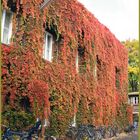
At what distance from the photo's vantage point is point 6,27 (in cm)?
1362

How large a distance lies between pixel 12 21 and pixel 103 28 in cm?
1160

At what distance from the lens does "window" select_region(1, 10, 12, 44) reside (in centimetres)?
1340

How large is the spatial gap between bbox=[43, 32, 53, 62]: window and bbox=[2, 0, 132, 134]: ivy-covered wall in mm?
279

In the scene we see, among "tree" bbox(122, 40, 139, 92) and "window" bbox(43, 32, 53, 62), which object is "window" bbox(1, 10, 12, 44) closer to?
"window" bbox(43, 32, 53, 62)

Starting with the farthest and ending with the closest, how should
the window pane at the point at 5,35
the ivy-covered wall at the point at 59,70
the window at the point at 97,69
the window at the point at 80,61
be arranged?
1. the window at the point at 97,69
2. the window at the point at 80,61
3. the window pane at the point at 5,35
4. the ivy-covered wall at the point at 59,70

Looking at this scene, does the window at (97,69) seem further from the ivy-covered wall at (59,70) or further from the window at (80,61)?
the window at (80,61)

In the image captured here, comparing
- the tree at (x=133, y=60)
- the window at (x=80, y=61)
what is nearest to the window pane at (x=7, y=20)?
the window at (x=80, y=61)

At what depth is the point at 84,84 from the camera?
63.6 ft

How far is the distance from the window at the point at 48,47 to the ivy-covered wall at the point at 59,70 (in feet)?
0.91

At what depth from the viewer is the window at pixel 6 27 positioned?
13.4m

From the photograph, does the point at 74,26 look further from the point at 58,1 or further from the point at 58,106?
the point at 58,106

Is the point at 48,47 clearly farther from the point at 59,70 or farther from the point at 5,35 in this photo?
the point at 5,35

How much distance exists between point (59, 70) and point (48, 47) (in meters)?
1.52

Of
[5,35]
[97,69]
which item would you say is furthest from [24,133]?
[97,69]
